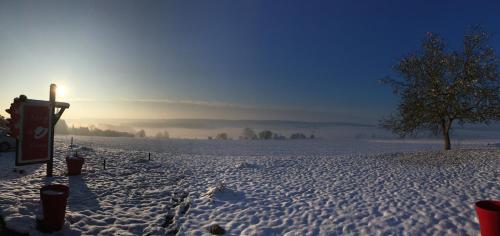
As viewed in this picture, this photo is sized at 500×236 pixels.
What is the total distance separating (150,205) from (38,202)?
11.4ft

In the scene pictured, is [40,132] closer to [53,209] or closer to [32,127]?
[32,127]

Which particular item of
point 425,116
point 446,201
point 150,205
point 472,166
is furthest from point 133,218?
point 425,116

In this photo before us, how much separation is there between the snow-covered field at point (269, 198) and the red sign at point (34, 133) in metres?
1.21

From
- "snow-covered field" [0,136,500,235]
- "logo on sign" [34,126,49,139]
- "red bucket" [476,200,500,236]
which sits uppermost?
"logo on sign" [34,126,49,139]

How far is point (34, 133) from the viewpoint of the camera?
11953 mm

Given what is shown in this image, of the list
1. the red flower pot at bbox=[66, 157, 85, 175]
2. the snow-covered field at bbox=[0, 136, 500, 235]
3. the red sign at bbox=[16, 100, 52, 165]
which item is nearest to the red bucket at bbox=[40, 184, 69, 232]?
the snow-covered field at bbox=[0, 136, 500, 235]

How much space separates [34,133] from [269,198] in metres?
9.90

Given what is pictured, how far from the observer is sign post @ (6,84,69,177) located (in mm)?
11133

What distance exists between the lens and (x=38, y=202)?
945cm

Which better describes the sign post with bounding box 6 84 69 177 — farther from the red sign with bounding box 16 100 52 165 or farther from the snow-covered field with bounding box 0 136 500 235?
the snow-covered field with bounding box 0 136 500 235

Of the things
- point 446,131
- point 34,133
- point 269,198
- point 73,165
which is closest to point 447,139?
point 446,131

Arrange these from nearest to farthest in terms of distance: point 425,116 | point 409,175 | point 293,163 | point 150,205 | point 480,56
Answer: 1. point 150,205
2. point 409,175
3. point 293,163
4. point 480,56
5. point 425,116

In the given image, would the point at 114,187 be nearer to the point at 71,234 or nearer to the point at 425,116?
the point at 71,234

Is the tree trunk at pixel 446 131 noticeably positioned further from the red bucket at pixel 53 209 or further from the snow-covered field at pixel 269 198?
the red bucket at pixel 53 209
